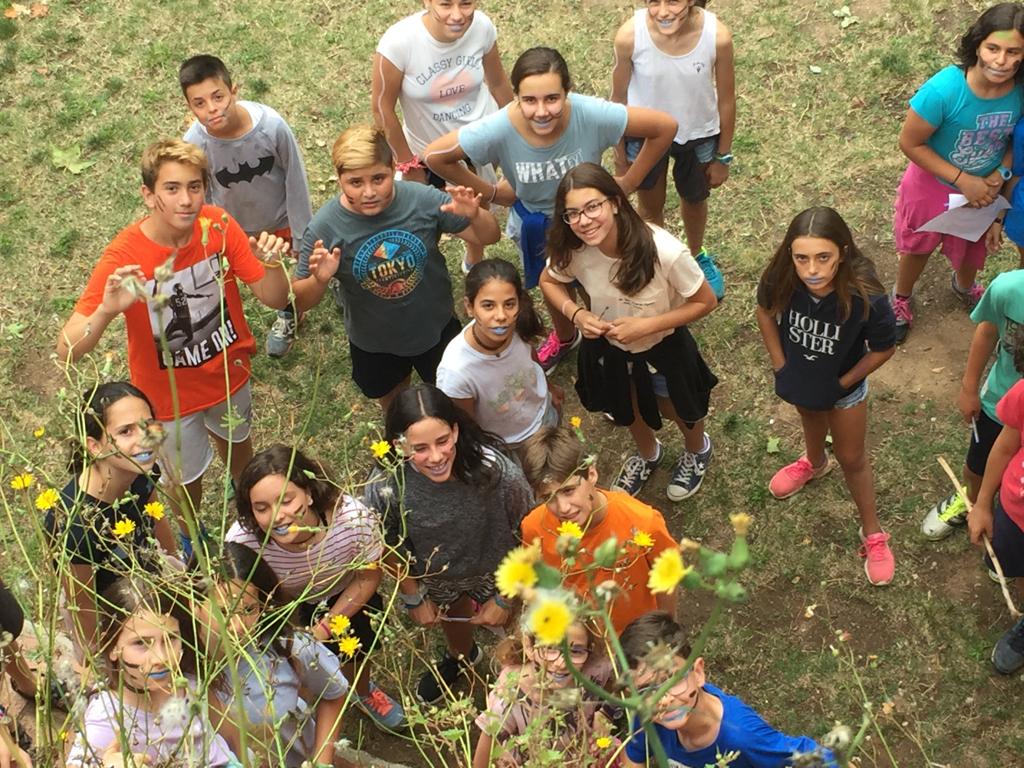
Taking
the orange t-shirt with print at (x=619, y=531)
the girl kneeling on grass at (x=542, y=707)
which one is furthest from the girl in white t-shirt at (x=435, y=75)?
the girl kneeling on grass at (x=542, y=707)

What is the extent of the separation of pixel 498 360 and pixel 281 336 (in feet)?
6.55

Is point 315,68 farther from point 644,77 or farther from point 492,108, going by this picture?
point 644,77

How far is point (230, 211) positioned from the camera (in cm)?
527

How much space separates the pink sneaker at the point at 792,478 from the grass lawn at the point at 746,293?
0.05 meters

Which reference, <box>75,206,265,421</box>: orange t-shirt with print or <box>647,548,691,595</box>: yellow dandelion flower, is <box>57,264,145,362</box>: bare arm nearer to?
<box>75,206,265,421</box>: orange t-shirt with print

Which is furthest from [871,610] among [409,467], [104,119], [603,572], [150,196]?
[104,119]

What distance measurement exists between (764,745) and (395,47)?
343 centimetres

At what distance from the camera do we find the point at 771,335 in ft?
13.8

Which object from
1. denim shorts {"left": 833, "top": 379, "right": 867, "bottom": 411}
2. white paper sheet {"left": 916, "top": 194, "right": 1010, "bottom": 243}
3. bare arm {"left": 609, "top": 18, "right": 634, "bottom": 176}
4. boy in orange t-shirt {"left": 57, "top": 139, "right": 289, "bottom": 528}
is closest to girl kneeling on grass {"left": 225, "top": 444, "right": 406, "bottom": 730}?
boy in orange t-shirt {"left": 57, "top": 139, "right": 289, "bottom": 528}

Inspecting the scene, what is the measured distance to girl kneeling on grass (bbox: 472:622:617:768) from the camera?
1.80m

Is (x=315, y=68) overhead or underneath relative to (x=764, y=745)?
overhead

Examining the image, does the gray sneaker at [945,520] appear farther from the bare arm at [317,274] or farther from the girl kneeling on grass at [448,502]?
the bare arm at [317,274]

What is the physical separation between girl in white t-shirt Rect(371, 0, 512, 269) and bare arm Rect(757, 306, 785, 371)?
1702mm

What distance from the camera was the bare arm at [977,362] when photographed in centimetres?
392
